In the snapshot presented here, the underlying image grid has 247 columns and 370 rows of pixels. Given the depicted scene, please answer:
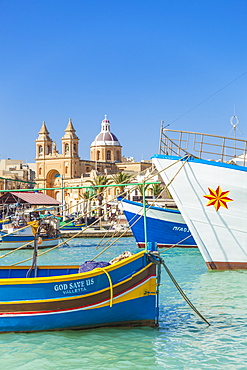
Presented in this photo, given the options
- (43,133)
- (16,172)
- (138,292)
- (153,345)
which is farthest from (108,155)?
(153,345)

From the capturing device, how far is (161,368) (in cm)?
972

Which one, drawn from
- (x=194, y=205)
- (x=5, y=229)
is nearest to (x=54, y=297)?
(x=194, y=205)

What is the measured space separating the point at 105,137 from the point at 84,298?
125851 mm

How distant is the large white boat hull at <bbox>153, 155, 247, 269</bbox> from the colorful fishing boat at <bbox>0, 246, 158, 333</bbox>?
7.24 meters

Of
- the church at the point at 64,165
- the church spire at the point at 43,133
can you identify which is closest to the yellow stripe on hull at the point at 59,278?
the church at the point at 64,165

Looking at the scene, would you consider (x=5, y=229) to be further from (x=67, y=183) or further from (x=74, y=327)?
(x=67, y=183)

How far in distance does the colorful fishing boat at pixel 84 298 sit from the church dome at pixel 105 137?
123 m

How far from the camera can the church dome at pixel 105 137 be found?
134875mm

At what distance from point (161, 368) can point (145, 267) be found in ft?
8.14

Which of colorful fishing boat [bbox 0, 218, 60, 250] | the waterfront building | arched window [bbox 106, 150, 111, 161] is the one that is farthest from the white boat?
arched window [bbox 106, 150, 111, 161]

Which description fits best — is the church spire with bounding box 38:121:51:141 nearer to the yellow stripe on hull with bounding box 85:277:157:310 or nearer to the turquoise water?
the turquoise water

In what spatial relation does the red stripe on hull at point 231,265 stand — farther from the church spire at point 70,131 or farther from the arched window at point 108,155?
the arched window at point 108,155

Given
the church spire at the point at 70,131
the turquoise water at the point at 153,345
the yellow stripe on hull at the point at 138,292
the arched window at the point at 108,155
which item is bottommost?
the turquoise water at the point at 153,345

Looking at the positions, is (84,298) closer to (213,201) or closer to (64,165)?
(213,201)
